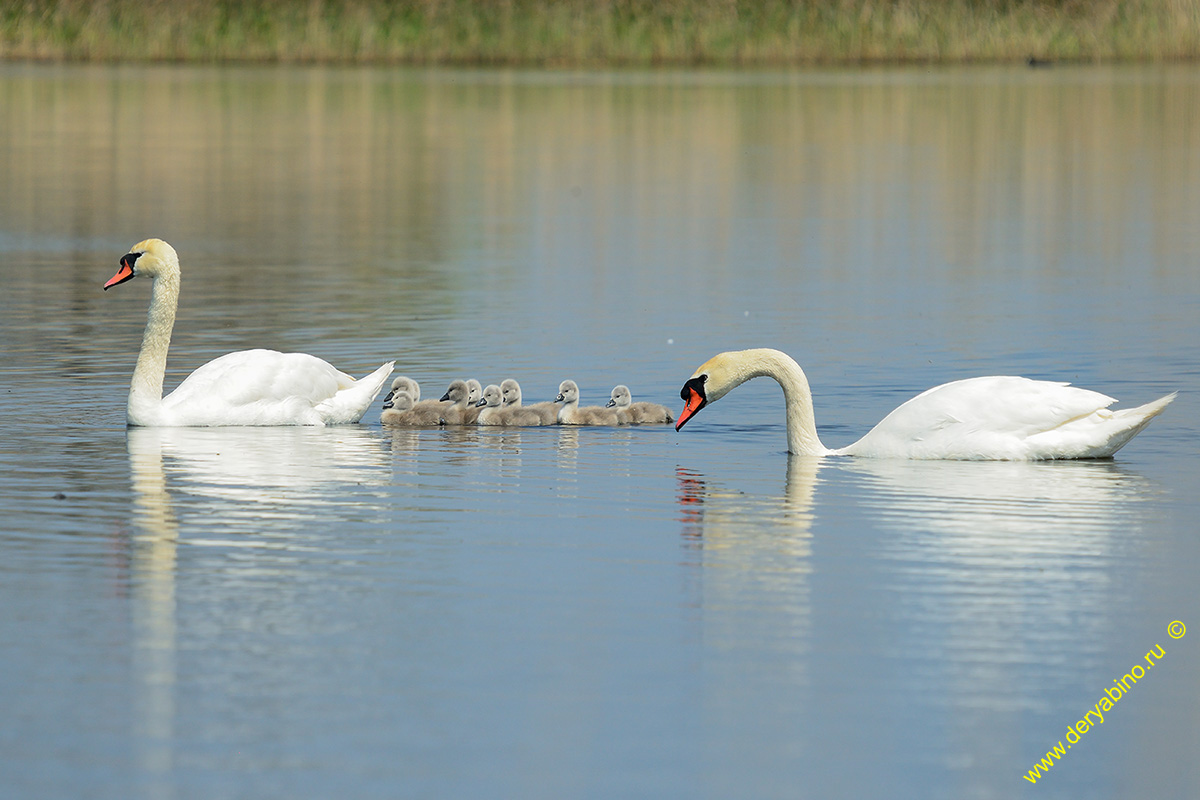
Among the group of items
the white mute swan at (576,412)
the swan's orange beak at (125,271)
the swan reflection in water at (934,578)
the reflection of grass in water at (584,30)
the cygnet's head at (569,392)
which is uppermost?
the reflection of grass in water at (584,30)

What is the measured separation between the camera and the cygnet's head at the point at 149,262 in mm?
14109

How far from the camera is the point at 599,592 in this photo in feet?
28.3

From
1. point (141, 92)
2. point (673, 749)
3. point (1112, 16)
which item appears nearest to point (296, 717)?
point (673, 749)

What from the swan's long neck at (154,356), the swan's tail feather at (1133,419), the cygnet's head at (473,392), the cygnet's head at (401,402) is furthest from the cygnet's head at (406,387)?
the swan's tail feather at (1133,419)

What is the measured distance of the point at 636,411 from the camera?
43.1ft

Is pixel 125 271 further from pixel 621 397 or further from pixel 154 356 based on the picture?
pixel 621 397

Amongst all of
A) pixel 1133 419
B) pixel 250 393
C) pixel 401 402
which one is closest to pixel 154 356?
pixel 250 393

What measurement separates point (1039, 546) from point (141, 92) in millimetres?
56377

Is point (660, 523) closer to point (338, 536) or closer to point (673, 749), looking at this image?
point (338, 536)

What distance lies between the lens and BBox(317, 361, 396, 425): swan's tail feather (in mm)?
13438

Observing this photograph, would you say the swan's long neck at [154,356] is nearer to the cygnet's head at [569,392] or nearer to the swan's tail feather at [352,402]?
the swan's tail feather at [352,402]

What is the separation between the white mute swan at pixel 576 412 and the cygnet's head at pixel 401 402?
0.97m

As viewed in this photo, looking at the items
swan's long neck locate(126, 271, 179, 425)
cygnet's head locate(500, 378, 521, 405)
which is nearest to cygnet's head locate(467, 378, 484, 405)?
cygnet's head locate(500, 378, 521, 405)

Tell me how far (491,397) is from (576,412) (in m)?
0.56
